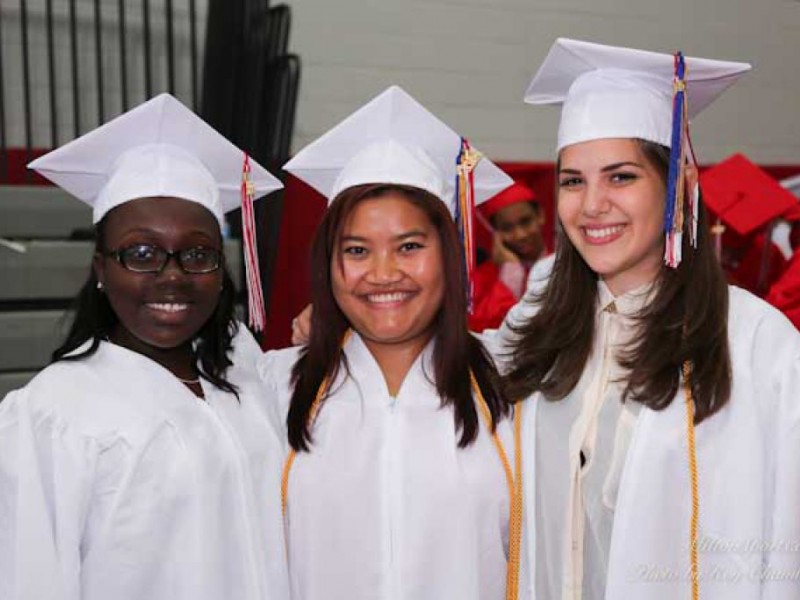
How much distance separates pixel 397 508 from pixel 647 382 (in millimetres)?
589

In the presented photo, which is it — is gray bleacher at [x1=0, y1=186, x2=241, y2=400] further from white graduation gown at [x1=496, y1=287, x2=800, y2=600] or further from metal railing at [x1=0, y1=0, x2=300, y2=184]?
white graduation gown at [x1=496, y1=287, x2=800, y2=600]

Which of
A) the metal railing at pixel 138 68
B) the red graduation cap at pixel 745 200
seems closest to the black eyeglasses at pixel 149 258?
the metal railing at pixel 138 68

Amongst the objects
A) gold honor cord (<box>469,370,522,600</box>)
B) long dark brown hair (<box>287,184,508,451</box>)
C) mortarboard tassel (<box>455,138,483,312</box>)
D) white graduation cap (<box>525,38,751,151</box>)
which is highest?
white graduation cap (<box>525,38,751,151</box>)

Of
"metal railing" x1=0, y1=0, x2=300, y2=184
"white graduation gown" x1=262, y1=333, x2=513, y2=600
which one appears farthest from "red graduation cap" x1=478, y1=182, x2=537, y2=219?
"white graduation gown" x1=262, y1=333, x2=513, y2=600

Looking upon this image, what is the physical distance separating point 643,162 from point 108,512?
4.28ft

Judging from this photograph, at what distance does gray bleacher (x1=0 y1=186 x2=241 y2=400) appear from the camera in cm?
375

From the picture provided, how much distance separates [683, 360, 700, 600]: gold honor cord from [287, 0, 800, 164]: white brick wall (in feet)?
13.1

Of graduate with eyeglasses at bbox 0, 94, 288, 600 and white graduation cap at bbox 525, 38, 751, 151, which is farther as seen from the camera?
white graduation cap at bbox 525, 38, 751, 151

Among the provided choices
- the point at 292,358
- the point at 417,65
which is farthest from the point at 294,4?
the point at 292,358

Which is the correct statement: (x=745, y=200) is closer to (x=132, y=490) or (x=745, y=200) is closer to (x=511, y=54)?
(x=511, y=54)

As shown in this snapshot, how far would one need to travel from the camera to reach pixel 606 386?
81.3 inches

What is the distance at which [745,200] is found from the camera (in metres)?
4.34

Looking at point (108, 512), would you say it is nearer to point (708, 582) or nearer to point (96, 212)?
point (96, 212)

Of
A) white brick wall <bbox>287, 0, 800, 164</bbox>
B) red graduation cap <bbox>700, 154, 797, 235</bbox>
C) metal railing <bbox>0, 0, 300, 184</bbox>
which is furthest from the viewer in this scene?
white brick wall <bbox>287, 0, 800, 164</bbox>
